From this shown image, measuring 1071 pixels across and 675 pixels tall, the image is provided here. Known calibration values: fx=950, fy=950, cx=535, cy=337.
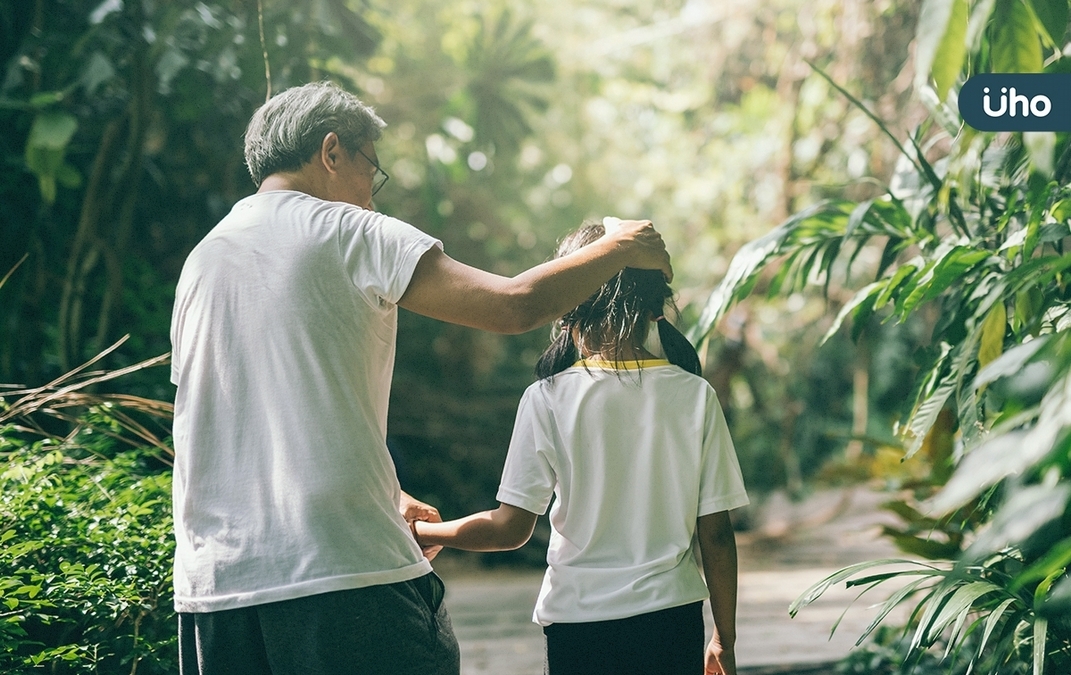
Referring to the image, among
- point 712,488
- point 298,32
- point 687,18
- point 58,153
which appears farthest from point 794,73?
A: point 712,488

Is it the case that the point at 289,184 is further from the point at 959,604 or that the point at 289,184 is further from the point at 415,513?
the point at 959,604

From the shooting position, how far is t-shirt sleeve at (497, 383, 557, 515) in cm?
174

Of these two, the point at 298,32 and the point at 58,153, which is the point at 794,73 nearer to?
the point at 298,32

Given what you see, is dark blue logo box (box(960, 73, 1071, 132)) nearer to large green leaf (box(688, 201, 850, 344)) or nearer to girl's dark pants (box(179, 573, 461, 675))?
large green leaf (box(688, 201, 850, 344))

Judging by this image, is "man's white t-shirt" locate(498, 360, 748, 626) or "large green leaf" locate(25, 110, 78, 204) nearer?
"man's white t-shirt" locate(498, 360, 748, 626)

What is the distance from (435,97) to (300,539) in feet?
20.6

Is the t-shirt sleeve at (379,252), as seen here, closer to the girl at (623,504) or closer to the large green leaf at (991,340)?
the girl at (623,504)

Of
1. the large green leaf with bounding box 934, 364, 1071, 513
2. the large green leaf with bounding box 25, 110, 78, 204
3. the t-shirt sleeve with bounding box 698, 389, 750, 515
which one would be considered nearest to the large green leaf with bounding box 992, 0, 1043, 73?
the large green leaf with bounding box 934, 364, 1071, 513

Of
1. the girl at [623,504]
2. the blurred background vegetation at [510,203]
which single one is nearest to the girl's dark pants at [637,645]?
the girl at [623,504]

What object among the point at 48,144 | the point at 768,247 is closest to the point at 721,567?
the point at 768,247

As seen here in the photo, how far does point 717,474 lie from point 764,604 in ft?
10.6

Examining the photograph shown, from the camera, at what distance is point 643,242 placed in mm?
1617

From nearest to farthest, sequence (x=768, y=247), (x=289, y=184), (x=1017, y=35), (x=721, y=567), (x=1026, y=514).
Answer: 1. (x=1026, y=514)
2. (x=1017, y=35)
3. (x=289, y=184)
4. (x=721, y=567)
5. (x=768, y=247)

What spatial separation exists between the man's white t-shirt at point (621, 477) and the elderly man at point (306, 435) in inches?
10.4
